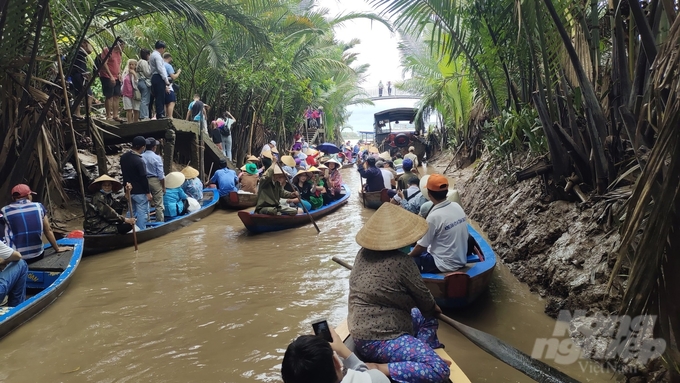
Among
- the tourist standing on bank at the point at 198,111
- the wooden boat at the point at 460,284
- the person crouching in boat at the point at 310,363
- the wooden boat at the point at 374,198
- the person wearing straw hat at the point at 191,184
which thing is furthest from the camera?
the tourist standing on bank at the point at 198,111

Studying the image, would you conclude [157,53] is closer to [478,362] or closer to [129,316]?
[129,316]

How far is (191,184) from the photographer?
10.2 metres

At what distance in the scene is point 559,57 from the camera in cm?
475

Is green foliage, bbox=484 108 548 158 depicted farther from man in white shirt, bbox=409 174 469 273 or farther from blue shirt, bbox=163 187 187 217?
blue shirt, bbox=163 187 187 217

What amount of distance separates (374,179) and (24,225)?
24.2ft

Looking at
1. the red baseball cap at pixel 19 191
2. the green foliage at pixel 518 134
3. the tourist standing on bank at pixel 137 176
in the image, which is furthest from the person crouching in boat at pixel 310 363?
the tourist standing on bank at pixel 137 176

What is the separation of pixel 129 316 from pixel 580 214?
526 cm

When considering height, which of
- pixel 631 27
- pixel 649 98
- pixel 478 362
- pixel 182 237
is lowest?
pixel 478 362

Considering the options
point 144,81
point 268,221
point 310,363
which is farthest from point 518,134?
point 144,81

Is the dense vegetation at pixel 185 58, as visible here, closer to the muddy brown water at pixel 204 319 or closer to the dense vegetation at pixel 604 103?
the muddy brown water at pixel 204 319

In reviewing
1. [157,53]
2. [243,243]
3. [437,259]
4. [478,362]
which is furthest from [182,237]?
[478,362]

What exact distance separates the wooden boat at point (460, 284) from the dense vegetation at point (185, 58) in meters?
5.50

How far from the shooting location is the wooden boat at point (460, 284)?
406cm

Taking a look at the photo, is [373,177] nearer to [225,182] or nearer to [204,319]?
[225,182]
